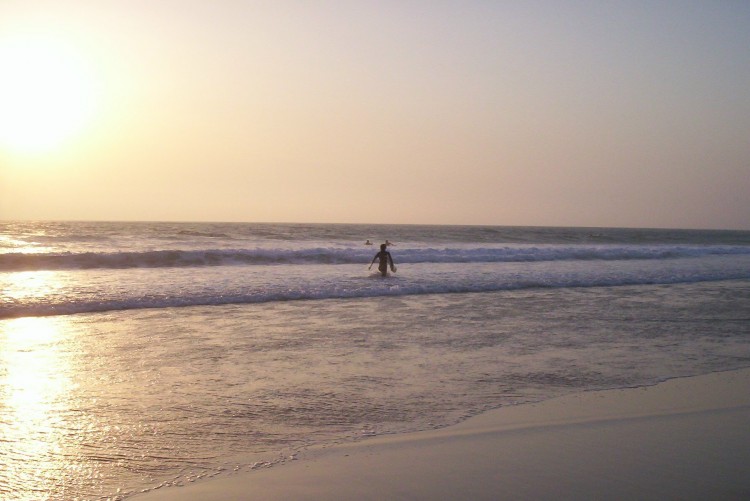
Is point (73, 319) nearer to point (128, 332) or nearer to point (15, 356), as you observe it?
point (128, 332)

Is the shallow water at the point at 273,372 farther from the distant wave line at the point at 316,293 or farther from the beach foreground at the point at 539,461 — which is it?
the distant wave line at the point at 316,293

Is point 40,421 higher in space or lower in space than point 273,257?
lower

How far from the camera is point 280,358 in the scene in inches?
354

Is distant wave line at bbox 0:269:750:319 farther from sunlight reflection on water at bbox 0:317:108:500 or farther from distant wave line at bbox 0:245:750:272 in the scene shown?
distant wave line at bbox 0:245:750:272

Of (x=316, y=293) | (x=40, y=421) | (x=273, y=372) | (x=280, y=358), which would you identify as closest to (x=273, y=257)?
(x=316, y=293)

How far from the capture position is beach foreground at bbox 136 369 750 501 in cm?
457

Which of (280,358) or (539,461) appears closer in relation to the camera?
(539,461)

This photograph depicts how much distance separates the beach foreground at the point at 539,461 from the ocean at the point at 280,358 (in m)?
0.33

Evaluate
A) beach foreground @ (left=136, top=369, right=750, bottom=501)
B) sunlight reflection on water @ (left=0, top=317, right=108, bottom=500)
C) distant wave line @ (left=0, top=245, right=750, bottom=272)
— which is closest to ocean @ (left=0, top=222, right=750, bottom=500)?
sunlight reflection on water @ (left=0, top=317, right=108, bottom=500)

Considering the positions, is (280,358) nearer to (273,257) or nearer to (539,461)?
(539,461)

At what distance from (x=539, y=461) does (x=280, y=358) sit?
465 centimetres

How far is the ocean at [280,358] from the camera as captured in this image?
5.45 metres

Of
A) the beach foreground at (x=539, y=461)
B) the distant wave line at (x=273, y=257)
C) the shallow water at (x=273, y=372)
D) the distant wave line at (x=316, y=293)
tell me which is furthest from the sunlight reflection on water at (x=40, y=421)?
the distant wave line at (x=273, y=257)

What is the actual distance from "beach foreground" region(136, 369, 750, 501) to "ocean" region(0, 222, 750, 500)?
33 centimetres
